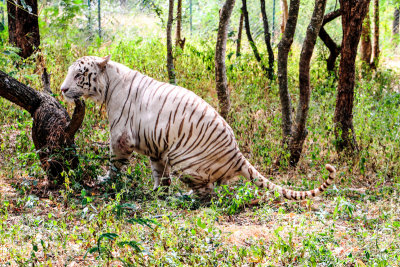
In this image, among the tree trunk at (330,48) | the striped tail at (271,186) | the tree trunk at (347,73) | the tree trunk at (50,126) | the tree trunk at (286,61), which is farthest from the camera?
the tree trunk at (330,48)

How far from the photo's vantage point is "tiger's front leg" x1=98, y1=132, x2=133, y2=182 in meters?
4.98

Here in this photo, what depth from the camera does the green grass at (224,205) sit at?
324 centimetres

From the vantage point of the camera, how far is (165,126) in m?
4.82

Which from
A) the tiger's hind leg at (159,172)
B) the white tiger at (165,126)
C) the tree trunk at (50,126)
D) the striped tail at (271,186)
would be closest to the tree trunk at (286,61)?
the striped tail at (271,186)

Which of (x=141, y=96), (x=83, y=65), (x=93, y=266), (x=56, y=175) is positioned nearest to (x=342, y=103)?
(x=141, y=96)

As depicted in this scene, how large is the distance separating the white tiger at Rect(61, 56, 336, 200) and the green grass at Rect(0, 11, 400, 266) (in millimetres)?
236

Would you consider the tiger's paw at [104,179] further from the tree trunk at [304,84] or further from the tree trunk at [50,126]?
the tree trunk at [304,84]

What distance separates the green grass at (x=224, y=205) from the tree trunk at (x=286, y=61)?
0.31 meters

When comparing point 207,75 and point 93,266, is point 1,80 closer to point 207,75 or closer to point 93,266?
point 93,266

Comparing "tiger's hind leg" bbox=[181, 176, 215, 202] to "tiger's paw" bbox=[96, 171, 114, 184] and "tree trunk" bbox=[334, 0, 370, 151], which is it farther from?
"tree trunk" bbox=[334, 0, 370, 151]

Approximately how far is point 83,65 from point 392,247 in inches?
144

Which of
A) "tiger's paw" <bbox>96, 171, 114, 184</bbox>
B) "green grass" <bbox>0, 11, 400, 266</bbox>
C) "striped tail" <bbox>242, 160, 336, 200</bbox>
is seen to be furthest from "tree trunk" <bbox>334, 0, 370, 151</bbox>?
"tiger's paw" <bbox>96, 171, 114, 184</bbox>

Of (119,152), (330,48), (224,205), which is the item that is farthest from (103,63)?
(330,48)

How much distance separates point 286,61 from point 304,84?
40 cm
